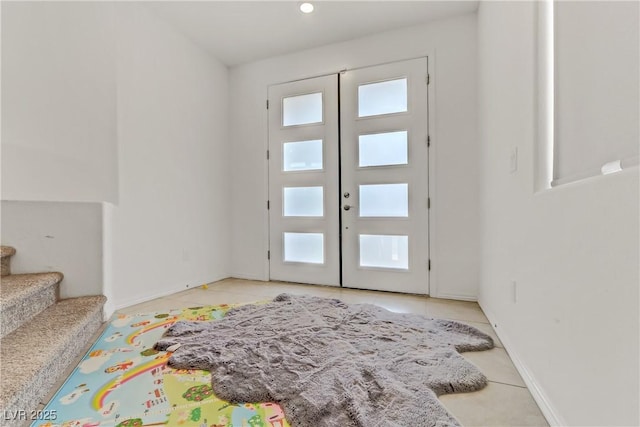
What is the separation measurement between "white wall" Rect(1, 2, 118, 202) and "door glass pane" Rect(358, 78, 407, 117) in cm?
225

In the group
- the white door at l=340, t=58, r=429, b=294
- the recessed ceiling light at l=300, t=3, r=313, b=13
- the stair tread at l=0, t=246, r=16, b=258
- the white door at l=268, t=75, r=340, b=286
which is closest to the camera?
the stair tread at l=0, t=246, r=16, b=258

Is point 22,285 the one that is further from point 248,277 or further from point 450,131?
point 450,131

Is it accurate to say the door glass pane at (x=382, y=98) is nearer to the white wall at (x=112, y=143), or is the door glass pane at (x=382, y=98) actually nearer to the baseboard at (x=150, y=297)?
the white wall at (x=112, y=143)

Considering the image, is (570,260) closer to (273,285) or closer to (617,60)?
(617,60)

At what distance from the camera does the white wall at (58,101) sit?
1921 millimetres

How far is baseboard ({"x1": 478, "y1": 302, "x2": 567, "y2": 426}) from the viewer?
0.99 meters

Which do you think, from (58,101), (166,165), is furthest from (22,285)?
(166,165)

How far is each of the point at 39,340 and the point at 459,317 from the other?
248 centimetres

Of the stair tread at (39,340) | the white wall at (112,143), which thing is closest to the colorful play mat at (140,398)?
the stair tread at (39,340)

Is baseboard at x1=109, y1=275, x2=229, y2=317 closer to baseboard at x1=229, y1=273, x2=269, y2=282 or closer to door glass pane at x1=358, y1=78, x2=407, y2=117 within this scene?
baseboard at x1=229, y1=273, x2=269, y2=282

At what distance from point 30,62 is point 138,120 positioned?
71cm

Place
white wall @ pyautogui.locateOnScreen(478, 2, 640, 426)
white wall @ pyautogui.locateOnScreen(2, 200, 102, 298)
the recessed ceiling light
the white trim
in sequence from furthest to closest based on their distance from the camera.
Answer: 1. the recessed ceiling light
2. white wall @ pyautogui.locateOnScreen(2, 200, 102, 298)
3. the white trim
4. white wall @ pyautogui.locateOnScreen(478, 2, 640, 426)

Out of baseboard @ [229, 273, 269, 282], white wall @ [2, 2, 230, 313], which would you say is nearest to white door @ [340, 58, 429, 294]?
baseboard @ [229, 273, 269, 282]

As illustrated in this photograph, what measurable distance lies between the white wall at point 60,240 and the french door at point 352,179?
5.75 feet
